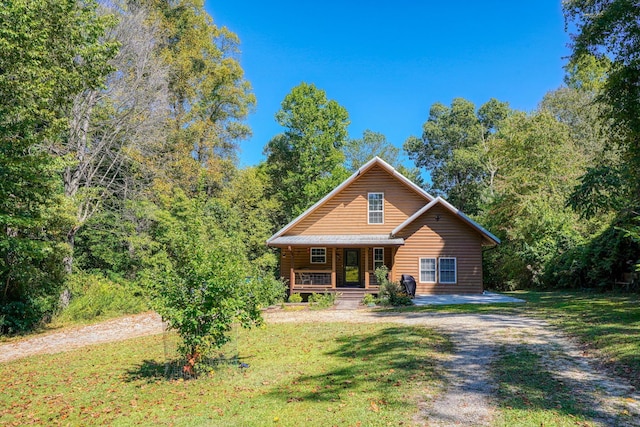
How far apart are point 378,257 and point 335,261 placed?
2.38 metres

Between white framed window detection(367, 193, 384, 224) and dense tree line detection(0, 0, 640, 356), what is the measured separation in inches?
270

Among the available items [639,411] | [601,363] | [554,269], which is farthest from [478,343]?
[554,269]

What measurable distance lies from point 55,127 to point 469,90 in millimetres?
39159

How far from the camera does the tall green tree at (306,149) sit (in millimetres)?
32812

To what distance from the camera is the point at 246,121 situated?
30797 mm

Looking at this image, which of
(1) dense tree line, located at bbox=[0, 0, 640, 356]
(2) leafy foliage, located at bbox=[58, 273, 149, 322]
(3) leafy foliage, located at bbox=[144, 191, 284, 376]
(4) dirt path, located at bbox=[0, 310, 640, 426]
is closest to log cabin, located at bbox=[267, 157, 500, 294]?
(1) dense tree line, located at bbox=[0, 0, 640, 356]

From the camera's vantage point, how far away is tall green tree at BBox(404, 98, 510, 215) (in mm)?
41000

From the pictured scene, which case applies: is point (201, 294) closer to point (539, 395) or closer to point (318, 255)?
point (539, 395)

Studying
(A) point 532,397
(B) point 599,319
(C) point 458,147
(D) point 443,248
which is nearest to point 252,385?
(A) point 532,397

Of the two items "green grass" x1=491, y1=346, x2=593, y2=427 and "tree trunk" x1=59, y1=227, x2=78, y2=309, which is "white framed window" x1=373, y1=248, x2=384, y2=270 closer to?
"tree trunk" x1=59, y1=227, x2=78, y2=309

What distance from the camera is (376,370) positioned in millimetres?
6914

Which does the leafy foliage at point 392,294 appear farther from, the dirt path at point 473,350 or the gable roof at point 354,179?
the gable roof at point 354,179

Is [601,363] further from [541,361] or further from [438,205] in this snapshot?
[438,205]

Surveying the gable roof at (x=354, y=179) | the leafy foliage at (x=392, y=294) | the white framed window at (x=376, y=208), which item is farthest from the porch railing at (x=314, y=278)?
the white framed window at (x=376, y=208)
